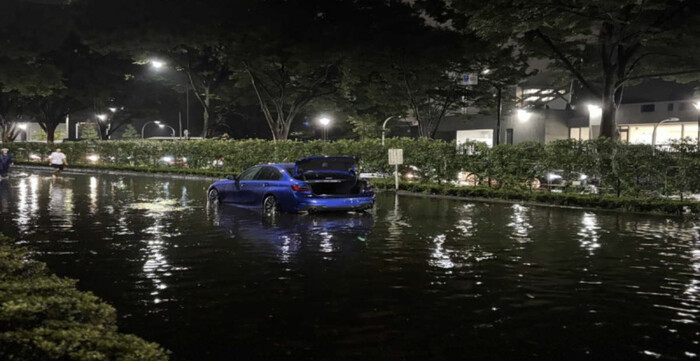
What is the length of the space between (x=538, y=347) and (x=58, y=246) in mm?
8442

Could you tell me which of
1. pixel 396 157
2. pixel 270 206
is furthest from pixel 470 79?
pixel 270 206

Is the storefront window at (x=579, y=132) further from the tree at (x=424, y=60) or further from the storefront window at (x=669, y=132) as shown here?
the tree at (x=424, y=60)

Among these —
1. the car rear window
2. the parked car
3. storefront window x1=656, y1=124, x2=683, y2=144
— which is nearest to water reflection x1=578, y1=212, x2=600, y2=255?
the parked car

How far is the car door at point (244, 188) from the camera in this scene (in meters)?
17.1

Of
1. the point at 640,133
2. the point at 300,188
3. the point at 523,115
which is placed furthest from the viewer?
the point at 523,115

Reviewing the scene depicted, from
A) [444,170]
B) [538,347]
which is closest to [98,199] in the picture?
[444,170]

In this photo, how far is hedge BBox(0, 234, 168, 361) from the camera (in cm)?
439

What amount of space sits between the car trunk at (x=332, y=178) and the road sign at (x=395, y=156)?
9616 mm

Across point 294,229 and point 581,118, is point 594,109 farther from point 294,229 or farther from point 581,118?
point 294,229

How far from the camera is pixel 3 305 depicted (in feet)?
16.9

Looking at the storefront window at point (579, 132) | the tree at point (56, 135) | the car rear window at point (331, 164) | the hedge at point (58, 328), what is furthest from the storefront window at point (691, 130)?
the tree at point (56, 135)

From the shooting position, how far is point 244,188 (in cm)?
1728

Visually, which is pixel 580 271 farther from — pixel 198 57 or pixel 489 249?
pixel 198 57

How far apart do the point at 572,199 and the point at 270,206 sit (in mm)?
9448
